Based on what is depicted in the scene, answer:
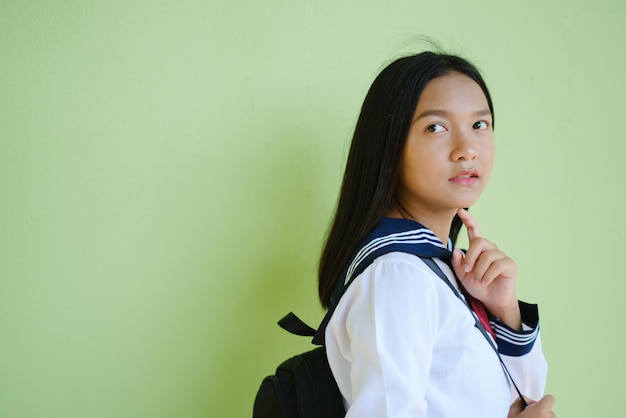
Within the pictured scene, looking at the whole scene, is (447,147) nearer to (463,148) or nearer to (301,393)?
(463,148)

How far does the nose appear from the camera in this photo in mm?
929

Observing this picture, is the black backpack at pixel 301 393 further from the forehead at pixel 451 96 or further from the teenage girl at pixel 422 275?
the forehead at pixel 451 96

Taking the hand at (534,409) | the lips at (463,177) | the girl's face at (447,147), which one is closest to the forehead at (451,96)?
the girl's face at (447,147)

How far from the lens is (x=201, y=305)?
42.9 inches

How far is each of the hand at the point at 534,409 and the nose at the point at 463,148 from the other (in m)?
0.44

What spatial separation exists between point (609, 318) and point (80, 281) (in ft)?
4.59

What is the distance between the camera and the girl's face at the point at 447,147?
3.08ft

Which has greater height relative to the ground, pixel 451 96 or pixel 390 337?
pixel 451 96

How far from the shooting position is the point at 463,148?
93 centimetres

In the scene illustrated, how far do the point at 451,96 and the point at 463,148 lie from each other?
10 cm

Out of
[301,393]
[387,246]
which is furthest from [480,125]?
[301,393]

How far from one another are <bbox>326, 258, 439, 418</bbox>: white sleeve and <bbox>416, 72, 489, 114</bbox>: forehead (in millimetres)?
297

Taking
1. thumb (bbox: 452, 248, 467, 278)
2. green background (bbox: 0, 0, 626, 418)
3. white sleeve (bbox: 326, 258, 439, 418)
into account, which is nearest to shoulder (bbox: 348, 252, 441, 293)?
white sleeve (bbox: 326, 258, 439, 418)

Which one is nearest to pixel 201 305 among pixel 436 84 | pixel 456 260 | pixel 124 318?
pixel 124 318
